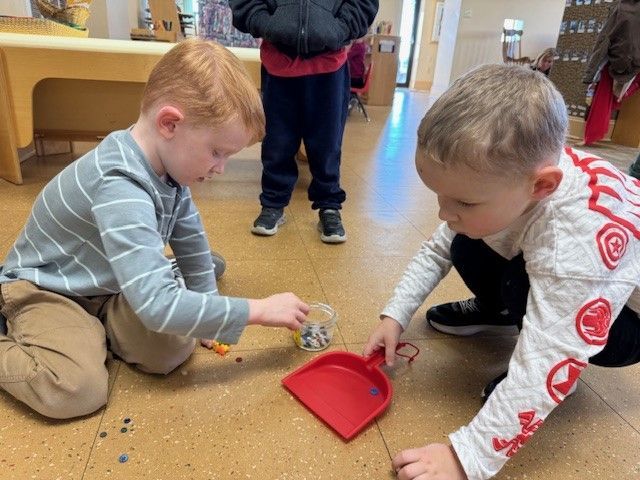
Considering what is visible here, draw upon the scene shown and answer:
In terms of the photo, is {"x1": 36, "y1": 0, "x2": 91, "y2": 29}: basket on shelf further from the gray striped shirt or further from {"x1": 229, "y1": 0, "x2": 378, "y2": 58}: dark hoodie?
the gray striped shirt

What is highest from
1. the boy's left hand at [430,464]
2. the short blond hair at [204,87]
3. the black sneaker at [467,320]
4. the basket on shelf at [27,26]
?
the basket on shelf at [27,26]

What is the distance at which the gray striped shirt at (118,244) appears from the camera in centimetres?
61

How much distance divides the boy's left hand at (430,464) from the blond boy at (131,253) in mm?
242

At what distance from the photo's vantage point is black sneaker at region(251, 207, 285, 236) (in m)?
1.36

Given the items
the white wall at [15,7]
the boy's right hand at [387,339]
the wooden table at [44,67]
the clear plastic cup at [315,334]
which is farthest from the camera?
the white wall at [15,7]

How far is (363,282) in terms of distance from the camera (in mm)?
1113

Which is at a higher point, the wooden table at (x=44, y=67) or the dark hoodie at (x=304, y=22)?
the dark hoodie at (x=304, y=22)

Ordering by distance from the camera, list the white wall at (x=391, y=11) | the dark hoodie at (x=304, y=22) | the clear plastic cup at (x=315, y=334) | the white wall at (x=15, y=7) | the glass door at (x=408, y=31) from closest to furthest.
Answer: the clear plastic cup at (x=315, y=334), the dark hoodie at (x=304, y=22), the white wall at (x=15, y=7), the white wall at (x=391, y=11), the glass door at (x=408, y=31)

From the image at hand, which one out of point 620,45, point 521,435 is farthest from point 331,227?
point 620,45

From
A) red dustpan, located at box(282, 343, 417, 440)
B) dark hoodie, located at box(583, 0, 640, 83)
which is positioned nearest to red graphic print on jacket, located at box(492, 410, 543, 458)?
red dustpan, located at box(282, 343, 417, 440)

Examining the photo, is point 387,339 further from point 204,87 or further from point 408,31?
point 408,31

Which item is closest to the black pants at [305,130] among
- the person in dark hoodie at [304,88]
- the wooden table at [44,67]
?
the person in dark hoodie at [304,88]

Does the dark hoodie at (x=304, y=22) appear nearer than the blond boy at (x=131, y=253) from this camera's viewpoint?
No

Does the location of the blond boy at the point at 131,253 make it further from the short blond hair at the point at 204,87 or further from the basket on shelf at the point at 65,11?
the basket on shelf at the point at 65,11
